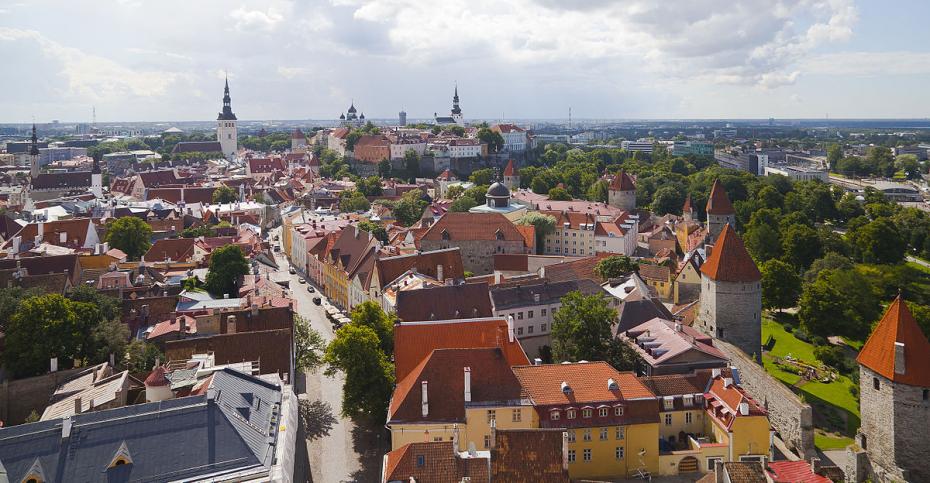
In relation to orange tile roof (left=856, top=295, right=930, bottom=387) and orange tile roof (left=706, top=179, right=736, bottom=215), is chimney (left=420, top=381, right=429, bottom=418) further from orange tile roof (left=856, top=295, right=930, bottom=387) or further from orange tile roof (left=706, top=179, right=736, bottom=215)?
orange tile roof (left=706, top=179, right=736, bottom=215)

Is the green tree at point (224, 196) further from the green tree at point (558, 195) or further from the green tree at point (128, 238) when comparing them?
the green tree at point (558, 195)

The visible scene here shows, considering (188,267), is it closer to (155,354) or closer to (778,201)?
(155,354)

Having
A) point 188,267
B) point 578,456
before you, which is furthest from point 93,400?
point 188,267

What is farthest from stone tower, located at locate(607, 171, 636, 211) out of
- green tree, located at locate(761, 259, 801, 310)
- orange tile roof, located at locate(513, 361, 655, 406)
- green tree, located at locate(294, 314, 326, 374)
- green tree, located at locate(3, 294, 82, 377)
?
green tree, located at locate(3, 294, 82, 377)

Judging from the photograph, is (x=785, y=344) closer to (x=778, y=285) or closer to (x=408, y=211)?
(x=778, y=285)

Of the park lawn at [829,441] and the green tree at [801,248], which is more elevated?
the green tree at [801,248]

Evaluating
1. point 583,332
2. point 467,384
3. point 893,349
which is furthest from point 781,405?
point 467,384

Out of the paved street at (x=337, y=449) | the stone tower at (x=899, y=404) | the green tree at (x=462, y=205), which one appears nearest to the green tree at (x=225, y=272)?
the paved street at (x=337, y=449)
